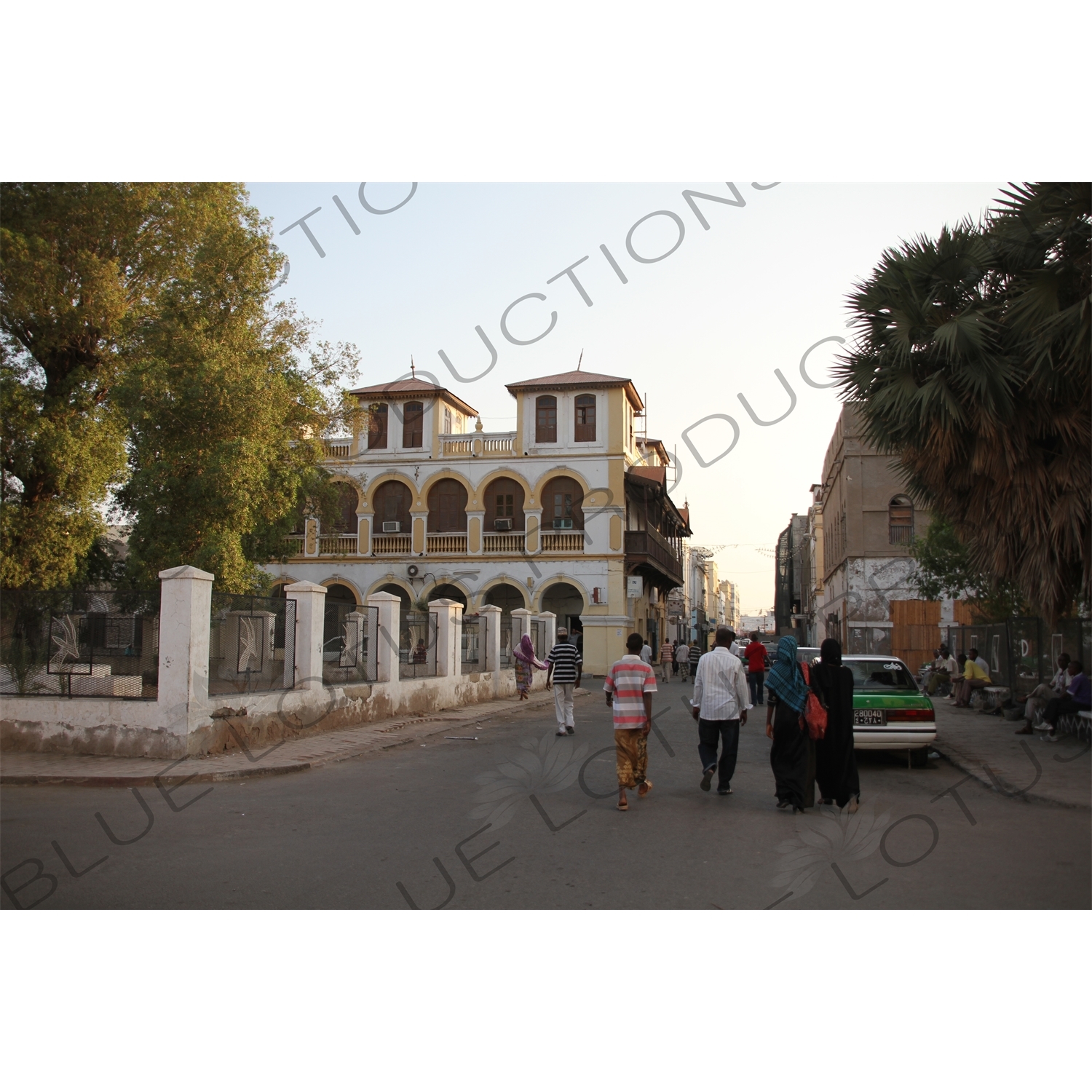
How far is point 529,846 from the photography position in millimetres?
7312

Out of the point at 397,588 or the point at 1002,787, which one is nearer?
the point at 1002,787

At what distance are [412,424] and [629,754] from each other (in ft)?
113

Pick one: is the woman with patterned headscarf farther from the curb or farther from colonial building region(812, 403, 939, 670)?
colonial building region(812, 403, 939, 670)

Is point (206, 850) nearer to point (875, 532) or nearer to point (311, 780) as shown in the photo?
point (311, 780)

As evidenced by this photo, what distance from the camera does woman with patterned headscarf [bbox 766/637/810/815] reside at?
896 cm

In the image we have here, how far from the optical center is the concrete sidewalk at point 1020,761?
1025cm

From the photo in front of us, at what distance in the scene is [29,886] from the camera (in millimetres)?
6125

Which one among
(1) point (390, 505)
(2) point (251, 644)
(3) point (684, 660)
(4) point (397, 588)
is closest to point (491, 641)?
(2) point (251, 644)

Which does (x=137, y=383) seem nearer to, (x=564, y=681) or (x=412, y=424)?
(x=564, y=681)

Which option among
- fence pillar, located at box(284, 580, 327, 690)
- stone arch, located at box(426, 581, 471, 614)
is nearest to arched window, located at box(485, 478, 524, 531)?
stone arch, located at box(426, 581, 471, 614)

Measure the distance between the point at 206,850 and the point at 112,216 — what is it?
579 inches

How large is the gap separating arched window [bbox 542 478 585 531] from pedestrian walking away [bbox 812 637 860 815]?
1195 inches

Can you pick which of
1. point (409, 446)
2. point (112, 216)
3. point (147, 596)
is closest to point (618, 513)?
point (409, 446)

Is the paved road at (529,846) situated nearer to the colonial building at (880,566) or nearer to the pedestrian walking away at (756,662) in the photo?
the pedestrian walking away at (756,662)
